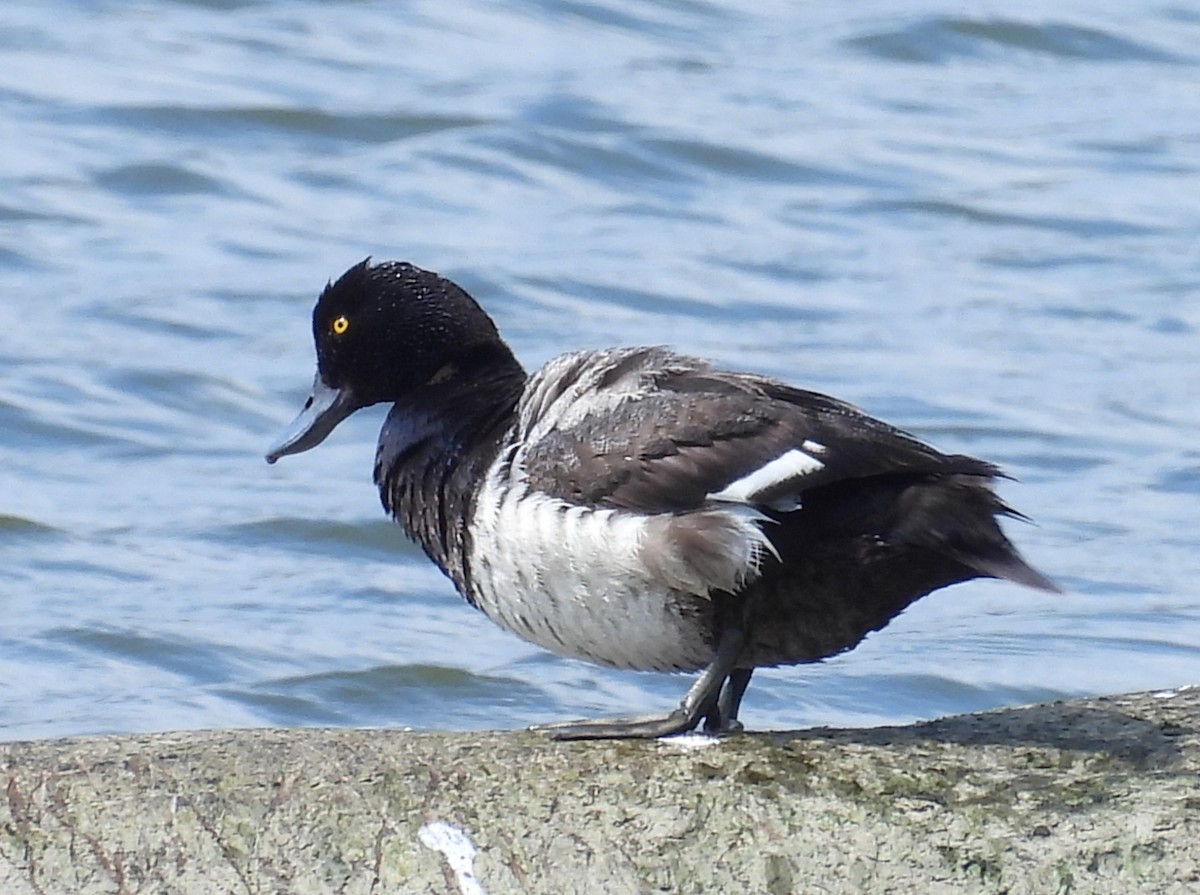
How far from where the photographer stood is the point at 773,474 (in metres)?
3.68

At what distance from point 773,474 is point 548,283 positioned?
5.86 m

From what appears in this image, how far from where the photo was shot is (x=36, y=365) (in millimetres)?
8641

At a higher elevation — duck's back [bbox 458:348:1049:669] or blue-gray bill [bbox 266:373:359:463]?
duck's back [bbox 458:348:1049:669]

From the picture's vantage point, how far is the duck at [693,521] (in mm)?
3693

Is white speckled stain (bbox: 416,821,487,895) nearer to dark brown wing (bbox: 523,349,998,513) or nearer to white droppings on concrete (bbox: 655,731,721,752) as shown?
white droppings on concrete (bbox: 655,731,721,752)

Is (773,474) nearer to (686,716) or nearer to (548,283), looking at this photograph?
(686,716)

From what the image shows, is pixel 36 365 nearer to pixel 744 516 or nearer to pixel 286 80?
pixel 286 80

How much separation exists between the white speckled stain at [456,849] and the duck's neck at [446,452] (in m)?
0.81

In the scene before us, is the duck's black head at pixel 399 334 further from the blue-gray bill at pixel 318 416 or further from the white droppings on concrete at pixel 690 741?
the white droppings on concrete at pixel 690 741

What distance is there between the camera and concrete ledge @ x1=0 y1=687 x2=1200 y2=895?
10.8 feet

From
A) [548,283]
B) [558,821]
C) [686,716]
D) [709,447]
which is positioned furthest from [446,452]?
[548,283]

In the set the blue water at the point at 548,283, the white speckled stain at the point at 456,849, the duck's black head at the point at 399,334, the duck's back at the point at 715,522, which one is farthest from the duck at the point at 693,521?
the blue water at the point at 548,283

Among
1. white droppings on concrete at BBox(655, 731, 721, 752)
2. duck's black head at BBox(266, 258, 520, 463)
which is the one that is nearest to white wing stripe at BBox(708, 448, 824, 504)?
white droppings on concrete at BBox(655, 731, 721, 752)

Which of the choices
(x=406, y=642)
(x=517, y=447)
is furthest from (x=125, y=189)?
(x=517, y=447)
